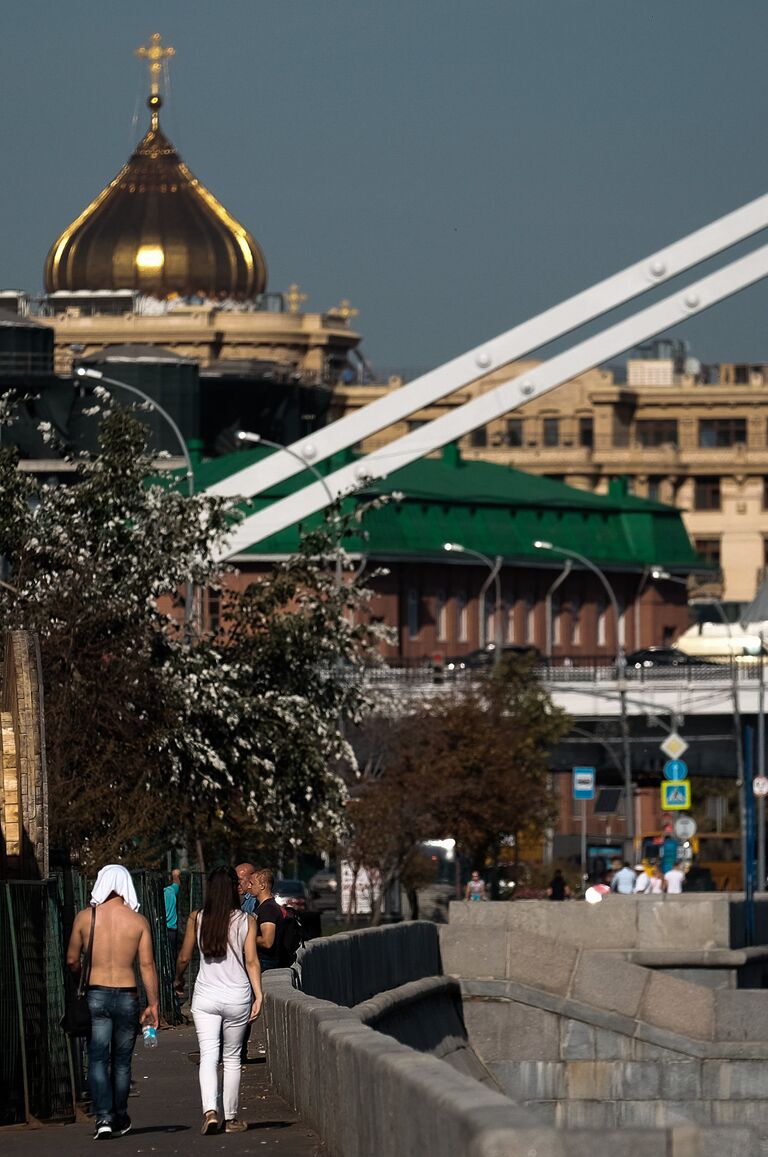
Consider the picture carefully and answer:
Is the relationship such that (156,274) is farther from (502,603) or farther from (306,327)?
(502,603)

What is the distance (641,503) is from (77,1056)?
125 metres

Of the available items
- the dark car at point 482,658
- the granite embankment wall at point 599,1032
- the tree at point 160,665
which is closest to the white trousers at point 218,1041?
the granite embankment wall at point 599,1032

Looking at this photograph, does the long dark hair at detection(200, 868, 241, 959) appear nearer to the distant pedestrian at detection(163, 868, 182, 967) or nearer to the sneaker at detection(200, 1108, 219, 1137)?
the sneaker at detection(200, 1108, 219, 1137)

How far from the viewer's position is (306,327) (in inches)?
7062

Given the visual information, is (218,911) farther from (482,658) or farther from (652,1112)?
(482,658)

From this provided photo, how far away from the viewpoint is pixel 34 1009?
54.4 ft

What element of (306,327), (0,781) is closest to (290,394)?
(306,327)

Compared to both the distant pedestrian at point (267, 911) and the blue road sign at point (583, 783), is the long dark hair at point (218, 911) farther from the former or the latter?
the blue road sign at point (583, 783)

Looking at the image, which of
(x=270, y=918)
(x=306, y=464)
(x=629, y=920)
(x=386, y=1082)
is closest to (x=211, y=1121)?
(x=386, y=1082)

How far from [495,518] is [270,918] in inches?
4346

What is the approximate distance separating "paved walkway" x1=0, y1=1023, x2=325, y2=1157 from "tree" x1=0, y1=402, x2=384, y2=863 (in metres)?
11.6

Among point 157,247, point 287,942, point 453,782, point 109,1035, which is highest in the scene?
point 157,247

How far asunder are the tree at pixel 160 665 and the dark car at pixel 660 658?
6299cm

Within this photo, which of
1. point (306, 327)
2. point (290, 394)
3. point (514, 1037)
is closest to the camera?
point (514, 1037)
